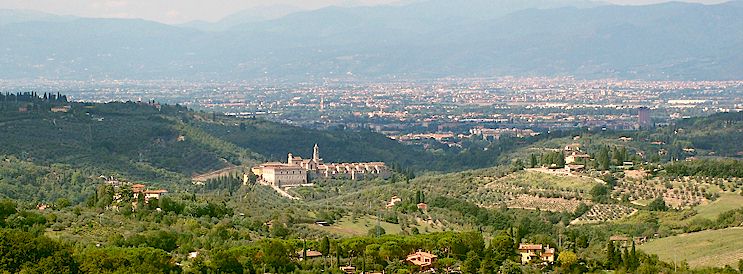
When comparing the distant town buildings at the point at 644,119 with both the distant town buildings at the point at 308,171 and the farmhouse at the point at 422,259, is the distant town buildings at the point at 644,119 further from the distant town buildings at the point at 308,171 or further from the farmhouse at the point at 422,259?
the farmhouse at the point at 422,259

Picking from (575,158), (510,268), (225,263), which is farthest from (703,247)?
(575,158)

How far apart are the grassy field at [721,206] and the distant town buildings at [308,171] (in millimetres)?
30487

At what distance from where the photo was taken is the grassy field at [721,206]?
192 ft

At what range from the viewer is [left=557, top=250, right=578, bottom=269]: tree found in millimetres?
46812

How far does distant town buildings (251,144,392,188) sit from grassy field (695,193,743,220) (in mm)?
30487

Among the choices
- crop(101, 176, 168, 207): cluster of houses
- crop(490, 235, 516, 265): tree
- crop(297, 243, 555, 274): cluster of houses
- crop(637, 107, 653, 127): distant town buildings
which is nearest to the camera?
crop(297, 243, 555, 274): cluster of houses

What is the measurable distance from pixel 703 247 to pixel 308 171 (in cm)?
3993

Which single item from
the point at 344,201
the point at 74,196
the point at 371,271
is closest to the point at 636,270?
the point at 371,271

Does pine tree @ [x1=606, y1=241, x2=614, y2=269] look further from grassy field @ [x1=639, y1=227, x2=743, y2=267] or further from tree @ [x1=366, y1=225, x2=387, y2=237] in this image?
tree @ [x1=366, y1=225, x2=387, y2=237]

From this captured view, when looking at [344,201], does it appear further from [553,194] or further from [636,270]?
[636,270]

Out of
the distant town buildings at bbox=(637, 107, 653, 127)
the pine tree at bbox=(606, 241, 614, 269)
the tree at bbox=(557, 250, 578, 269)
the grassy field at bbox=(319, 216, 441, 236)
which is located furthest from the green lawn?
the distant town buildings at bbox=(637, 107, 653, 127)

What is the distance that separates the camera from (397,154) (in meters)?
111

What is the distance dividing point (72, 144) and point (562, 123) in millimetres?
83442

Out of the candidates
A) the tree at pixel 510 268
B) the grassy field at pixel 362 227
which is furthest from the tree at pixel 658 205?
the tree at pixel 510 268
